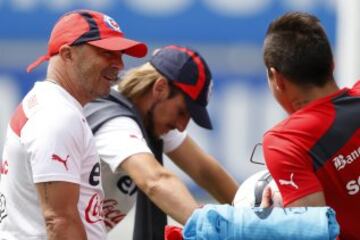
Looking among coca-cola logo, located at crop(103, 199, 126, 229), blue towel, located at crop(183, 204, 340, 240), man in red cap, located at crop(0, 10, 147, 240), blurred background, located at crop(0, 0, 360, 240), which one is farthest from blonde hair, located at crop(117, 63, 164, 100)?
blurred background, located at crop(0, 0, 360, 240)

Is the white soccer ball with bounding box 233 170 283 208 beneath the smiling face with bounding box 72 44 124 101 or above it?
beneath

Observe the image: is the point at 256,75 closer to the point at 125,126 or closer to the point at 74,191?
the point at 125,126

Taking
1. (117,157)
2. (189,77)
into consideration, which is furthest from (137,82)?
(117,157)

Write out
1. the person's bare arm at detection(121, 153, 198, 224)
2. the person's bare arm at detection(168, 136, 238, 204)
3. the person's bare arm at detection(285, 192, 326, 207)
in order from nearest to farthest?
the person's bare arm at detection(285, 192, 326, 207) → the person's bare arm at detection(121, 153, 198, 224) → the person's bare arm at detection(168, 136, 238, 204)

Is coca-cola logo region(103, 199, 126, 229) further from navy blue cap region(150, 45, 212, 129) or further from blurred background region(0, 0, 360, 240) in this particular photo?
blurred background region(0, 0, 360, 240)

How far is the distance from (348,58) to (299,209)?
143 inches

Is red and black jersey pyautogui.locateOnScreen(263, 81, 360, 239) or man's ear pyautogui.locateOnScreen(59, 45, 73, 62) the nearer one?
red and black jersey pyautogui.locateOnScreen(263, 81, 360, 239)

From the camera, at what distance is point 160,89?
485 centimetres

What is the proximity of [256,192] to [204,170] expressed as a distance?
59.6 inches

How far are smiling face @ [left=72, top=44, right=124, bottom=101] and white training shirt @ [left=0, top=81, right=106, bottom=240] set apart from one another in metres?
0.07

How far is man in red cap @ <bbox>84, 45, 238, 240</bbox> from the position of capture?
4.45 meters

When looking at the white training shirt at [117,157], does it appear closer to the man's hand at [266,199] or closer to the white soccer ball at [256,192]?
the white soccer ball at [256,192]

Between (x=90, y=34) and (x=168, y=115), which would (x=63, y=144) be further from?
(x=168, y=115)

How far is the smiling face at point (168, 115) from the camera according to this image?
4.85 metres
